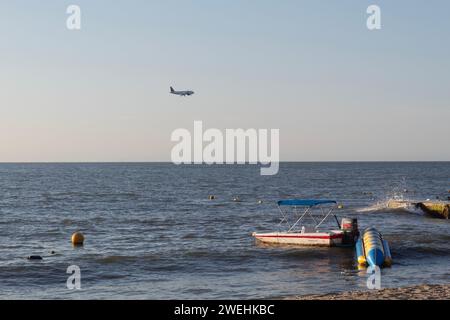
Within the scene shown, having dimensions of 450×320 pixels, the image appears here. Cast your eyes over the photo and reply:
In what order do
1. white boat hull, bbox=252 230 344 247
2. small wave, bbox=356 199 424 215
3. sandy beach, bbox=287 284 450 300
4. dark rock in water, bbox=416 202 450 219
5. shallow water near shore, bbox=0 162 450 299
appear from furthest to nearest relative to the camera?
small wave, bbox=356 199 424 215
dark rock in water, bbox=416 202 450 219
white boat hull, bbox=252 230 344 247
shallow water near shore, bbox=0 162 450 299
sandy beach, bbox=287 284 450 300

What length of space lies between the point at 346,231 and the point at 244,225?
55.0 feet

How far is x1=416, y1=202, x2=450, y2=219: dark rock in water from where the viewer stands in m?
56.1

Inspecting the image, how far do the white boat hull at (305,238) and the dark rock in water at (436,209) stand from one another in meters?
23.1

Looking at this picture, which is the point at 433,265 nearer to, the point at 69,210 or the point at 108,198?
the point at 69,210

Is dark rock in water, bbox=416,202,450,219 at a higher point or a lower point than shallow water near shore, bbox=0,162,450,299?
higher

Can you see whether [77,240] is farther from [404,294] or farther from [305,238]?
[404,294]

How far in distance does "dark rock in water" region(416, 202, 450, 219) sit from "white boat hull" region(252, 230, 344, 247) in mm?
23076

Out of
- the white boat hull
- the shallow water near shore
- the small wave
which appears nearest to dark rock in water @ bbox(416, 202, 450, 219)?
the small wave

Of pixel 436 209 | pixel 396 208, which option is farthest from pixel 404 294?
pixel 396 208

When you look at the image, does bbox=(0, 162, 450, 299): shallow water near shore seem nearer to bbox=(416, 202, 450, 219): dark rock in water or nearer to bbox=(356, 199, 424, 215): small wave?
bbox=(356, 199, 424, 215): small wave

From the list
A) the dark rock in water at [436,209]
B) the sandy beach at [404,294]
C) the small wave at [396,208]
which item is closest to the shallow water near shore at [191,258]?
the small wave at [396,208]

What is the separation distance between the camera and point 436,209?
57250mm

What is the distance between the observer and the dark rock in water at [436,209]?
2207 inches
